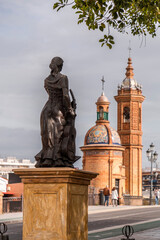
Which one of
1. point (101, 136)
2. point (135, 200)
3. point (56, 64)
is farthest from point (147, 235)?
point (135, 200)

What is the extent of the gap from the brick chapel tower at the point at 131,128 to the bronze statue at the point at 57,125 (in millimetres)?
50818

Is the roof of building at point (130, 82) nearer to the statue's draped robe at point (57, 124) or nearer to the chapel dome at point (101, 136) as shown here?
the chapel dome at point (101, 136)

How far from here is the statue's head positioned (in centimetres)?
846

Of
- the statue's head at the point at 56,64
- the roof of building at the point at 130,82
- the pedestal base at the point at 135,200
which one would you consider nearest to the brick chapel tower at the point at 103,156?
the pedestal base at the point at 135,200

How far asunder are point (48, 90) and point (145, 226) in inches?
489

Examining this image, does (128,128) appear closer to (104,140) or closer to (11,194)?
(104,140)

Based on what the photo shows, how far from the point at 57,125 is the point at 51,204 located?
1299 millimetres

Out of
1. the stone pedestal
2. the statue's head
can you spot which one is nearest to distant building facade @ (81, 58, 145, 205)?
the statue's head

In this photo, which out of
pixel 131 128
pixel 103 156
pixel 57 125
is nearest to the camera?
pixel 57 125

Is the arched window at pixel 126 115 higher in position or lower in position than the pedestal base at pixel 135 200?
higher

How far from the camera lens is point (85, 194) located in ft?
27.2

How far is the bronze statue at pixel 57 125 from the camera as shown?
8.02 metres

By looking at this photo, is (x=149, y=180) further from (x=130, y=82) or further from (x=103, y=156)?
(x=103, y=156)

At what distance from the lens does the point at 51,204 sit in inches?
301
